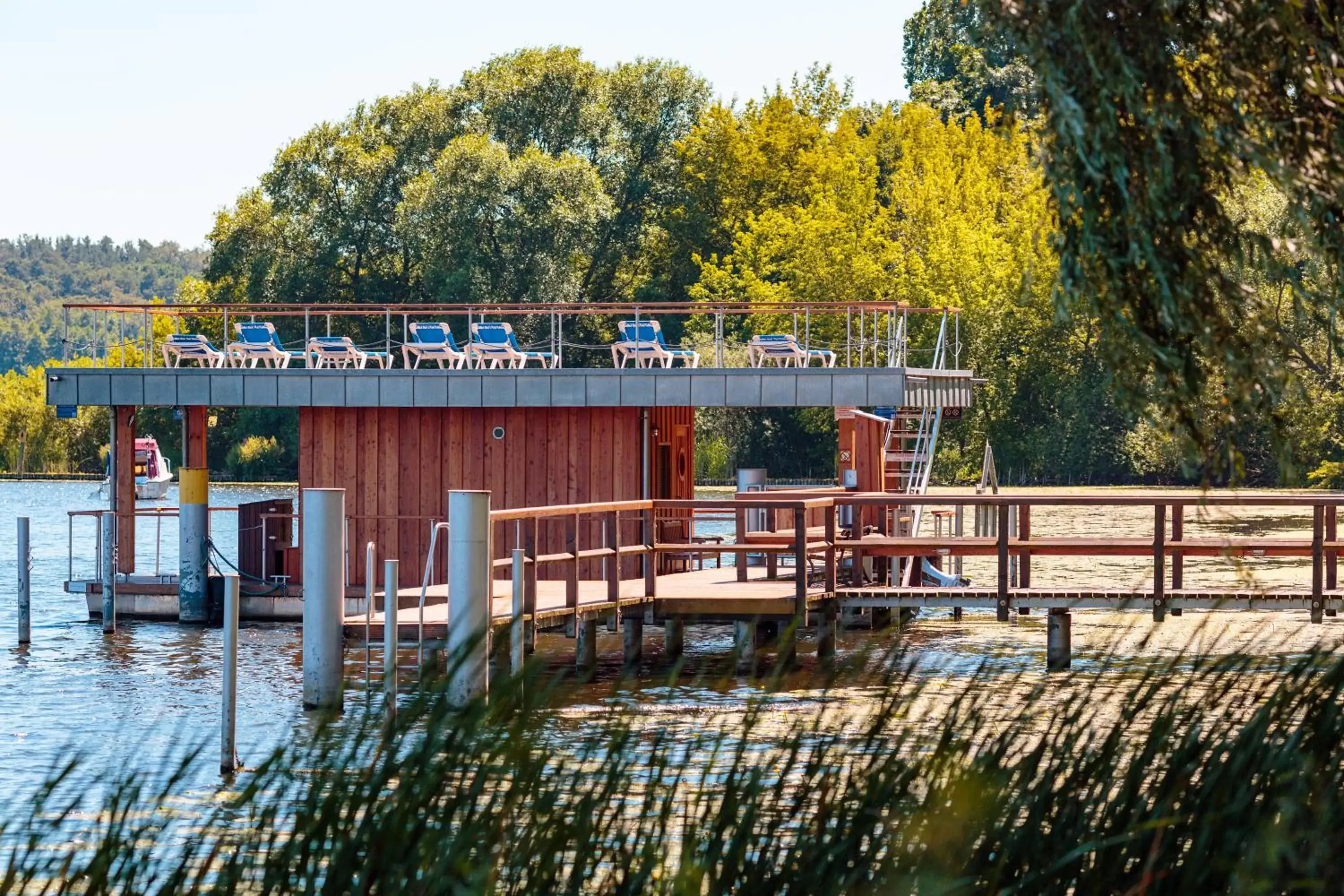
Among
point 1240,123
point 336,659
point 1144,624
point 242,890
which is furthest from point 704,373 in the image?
point 242,890

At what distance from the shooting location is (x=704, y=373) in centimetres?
2172

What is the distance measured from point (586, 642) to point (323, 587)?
3.12m

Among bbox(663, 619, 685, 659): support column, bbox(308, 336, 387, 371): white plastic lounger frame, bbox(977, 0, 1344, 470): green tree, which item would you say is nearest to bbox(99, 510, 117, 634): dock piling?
bbox(308, 336, 387, 371): white plastic lounger frame

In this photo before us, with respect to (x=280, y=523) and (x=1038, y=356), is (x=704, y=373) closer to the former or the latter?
(x=280, y=523)

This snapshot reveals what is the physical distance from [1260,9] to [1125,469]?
51.5m

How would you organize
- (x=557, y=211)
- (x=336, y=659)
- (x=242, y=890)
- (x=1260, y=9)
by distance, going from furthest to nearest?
(x=557, y=211)
(x=336, y=659)
(x=1260, y=9)
(x=242, y=890)

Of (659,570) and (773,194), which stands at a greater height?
(773,194)

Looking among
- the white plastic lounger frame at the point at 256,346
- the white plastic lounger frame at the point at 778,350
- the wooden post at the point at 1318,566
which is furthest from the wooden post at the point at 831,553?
the white plastic lounger frame at the point at 256,346

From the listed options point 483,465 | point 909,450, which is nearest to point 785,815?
point 483,465

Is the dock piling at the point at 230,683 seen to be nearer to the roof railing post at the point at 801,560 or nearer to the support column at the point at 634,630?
the support column at the point at 634,630

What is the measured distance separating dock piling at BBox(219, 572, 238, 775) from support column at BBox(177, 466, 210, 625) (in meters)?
7.72

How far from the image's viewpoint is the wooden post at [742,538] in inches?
753

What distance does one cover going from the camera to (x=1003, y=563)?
1759 cm

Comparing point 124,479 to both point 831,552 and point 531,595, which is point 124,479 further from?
point 831,552
